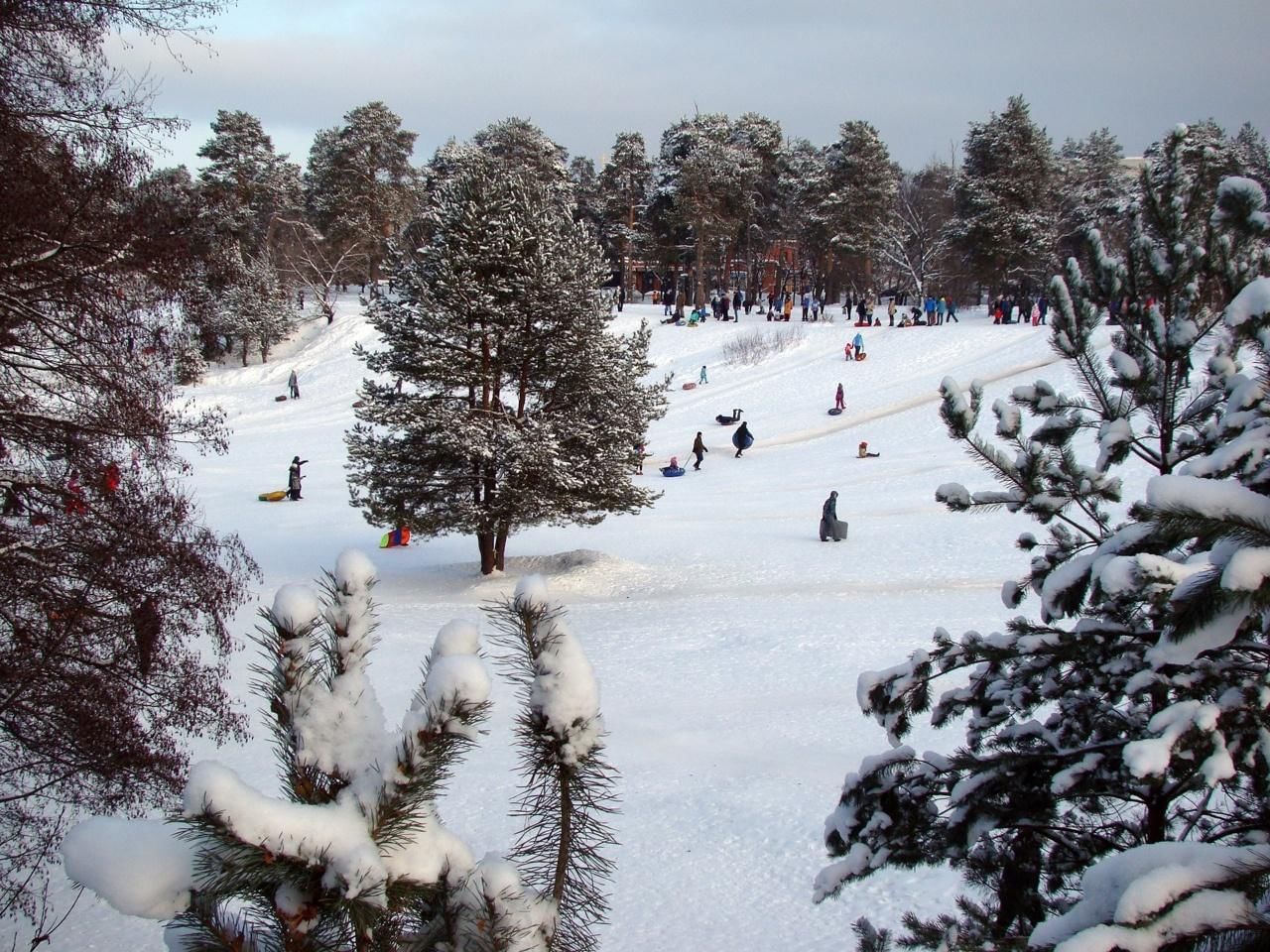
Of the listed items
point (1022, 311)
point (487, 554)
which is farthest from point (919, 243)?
point (487, 554)

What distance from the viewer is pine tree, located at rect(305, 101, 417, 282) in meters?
63.6

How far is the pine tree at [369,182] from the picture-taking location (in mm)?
63562

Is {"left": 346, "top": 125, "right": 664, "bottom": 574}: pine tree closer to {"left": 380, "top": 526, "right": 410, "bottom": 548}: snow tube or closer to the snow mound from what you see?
the snow mound

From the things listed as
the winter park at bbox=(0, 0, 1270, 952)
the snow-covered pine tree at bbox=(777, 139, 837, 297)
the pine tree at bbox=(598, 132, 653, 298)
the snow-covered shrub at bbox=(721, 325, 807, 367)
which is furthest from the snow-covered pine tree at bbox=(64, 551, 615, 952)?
the pine tree at bbox=(598, 132, 653, 298)

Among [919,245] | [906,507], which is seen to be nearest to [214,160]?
[919,245]

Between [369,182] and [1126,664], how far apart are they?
66.7m

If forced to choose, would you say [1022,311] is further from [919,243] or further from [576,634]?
[576,634]

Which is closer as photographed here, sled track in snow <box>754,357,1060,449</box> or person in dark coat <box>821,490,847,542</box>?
person in dark coat <box>821,490,847,542</box>

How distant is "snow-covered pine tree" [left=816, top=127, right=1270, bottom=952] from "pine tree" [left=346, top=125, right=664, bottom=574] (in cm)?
1434

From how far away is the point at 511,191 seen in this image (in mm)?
19562

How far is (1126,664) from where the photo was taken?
3.89m

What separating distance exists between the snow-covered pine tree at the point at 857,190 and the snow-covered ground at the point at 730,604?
729 inches

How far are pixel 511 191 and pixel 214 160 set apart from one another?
1980 inches

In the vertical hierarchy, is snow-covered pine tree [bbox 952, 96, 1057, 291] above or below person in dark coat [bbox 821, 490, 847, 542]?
above
